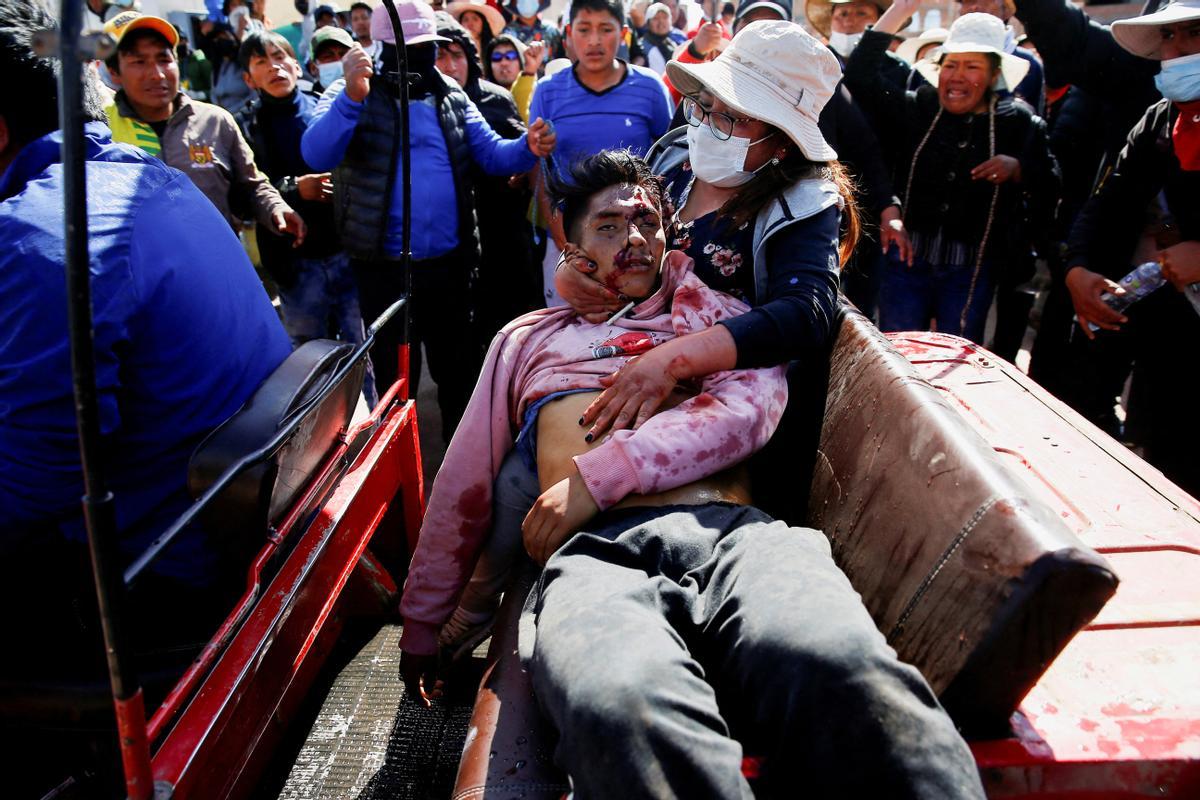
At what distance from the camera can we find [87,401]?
34.0 inches

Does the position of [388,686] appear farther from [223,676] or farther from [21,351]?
[21,351]

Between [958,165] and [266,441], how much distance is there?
3.30 m

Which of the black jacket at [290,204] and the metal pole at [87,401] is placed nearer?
the metal pole at [87,401]

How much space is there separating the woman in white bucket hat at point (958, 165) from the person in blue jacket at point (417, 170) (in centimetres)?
172

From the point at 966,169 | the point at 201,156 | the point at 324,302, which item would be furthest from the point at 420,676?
the point at 966,169

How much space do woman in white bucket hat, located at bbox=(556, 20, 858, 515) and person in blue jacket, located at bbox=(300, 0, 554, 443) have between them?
56.3 inches

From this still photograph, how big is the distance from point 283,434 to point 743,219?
125 cm

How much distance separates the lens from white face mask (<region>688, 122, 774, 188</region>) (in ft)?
6.73

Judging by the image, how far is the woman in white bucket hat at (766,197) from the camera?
6.09 ft

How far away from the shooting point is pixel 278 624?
1533 millimetres

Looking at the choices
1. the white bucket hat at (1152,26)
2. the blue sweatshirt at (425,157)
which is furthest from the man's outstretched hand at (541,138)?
the white bucket hat at (1152,26)

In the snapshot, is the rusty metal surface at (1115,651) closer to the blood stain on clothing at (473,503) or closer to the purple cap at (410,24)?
the blood stain on clothing at (473,503)

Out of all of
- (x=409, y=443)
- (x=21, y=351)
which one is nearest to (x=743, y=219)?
(x=409, y=443)

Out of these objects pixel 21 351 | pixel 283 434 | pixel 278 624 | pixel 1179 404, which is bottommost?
pixel 278 624
